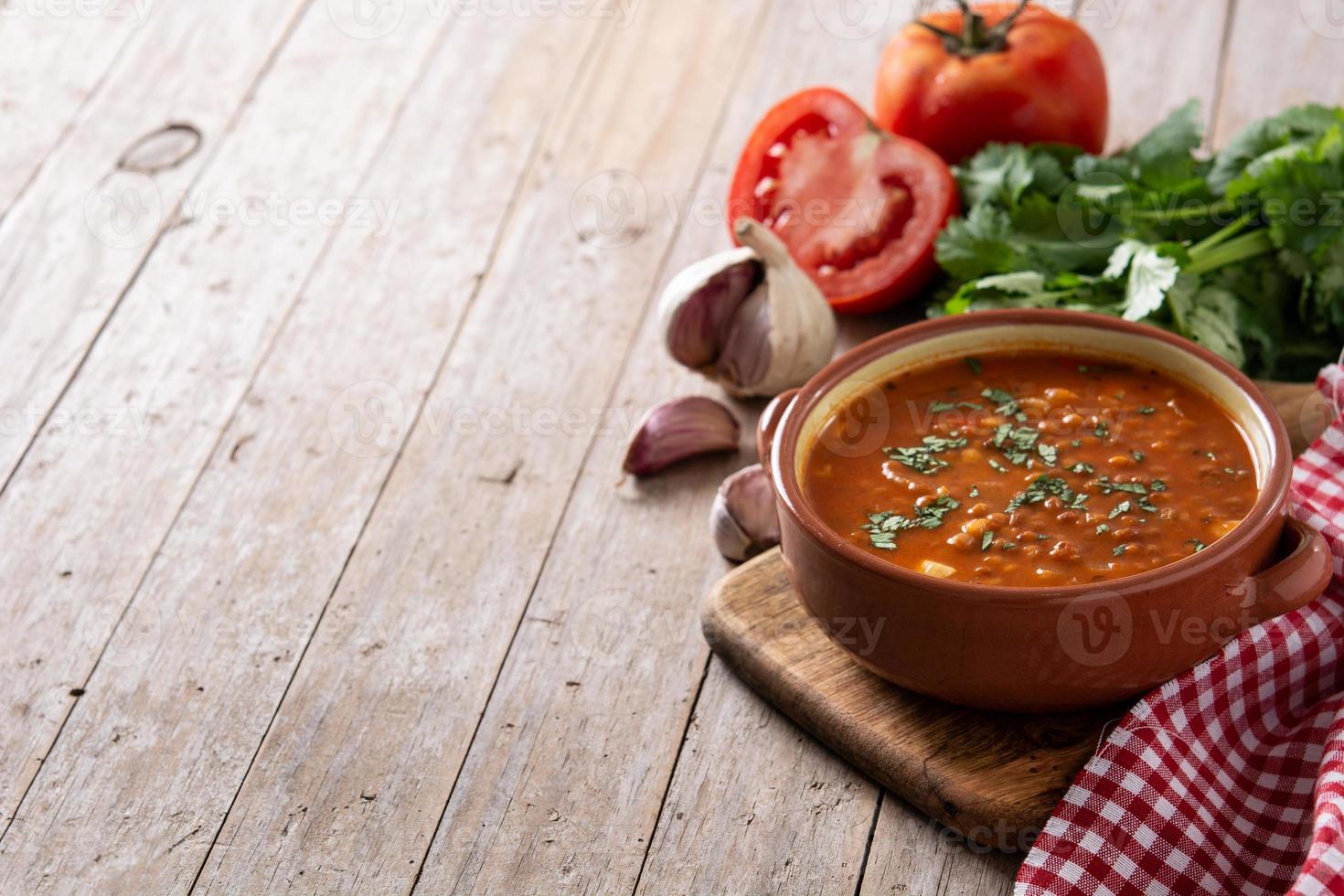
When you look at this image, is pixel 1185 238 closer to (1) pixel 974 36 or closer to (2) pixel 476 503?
(1) pixel 974 36

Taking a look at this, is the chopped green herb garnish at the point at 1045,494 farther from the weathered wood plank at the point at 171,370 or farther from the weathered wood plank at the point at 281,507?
the weathered wood plank at the point at 171,370

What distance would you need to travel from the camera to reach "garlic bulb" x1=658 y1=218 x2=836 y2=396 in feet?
6.34

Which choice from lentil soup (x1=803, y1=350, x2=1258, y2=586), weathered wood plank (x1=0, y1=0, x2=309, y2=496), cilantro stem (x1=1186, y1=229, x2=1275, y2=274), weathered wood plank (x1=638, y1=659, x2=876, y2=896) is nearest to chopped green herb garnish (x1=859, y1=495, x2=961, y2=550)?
lentil soup (x1=803, y1=350, x2=1258, y2=586)

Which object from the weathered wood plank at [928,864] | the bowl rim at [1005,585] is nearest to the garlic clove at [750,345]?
the bowl rim at [1005,585]

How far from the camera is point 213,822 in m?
1.50

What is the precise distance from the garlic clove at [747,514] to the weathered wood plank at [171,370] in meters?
0.66

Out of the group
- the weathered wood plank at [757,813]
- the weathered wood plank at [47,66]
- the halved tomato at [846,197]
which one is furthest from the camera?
the weathered wood plank at [47,66]

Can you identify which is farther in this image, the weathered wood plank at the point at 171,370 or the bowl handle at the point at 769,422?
the weathered wood plank at the point at 171,370

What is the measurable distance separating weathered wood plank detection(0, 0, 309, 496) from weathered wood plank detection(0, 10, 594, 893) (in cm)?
24

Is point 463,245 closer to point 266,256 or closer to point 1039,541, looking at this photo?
point 266,256

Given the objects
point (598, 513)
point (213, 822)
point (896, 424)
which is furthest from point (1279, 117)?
point (213, 822)

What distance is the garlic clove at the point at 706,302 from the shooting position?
194 centimetres

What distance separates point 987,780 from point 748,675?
29 centimetres

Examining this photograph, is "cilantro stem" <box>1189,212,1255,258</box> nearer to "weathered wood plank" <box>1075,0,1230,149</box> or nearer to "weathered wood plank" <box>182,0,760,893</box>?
"weathered wood plank" <box>1075,0,1230,149</box>
